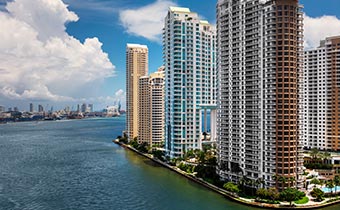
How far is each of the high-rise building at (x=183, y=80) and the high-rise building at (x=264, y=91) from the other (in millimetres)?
14725

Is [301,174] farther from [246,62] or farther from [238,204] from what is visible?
[246,62]

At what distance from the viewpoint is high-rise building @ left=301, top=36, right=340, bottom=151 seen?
56781 mm

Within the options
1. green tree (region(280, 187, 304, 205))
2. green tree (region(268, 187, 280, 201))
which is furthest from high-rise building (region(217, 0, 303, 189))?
green tree (region(268, 187, 280, 201))

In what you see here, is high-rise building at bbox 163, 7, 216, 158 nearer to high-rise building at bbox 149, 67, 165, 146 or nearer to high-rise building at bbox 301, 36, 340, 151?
high-rise building at bbox 149, 67, 165, 146

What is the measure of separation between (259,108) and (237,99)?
3.80m

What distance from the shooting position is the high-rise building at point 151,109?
73250 millimetres

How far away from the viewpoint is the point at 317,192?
34500mm

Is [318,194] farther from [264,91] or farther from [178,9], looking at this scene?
[178,9]

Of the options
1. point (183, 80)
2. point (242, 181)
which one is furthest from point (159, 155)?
point (242, 181)

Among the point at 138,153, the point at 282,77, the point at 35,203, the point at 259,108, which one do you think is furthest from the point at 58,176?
the point at 282,77

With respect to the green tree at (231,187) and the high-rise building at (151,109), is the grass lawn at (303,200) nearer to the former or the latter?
the green tree at (231,187)

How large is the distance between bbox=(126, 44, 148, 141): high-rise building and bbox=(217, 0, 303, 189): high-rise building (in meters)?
47.1

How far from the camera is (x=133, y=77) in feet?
287

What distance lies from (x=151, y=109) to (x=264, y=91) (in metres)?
A: 40.1
